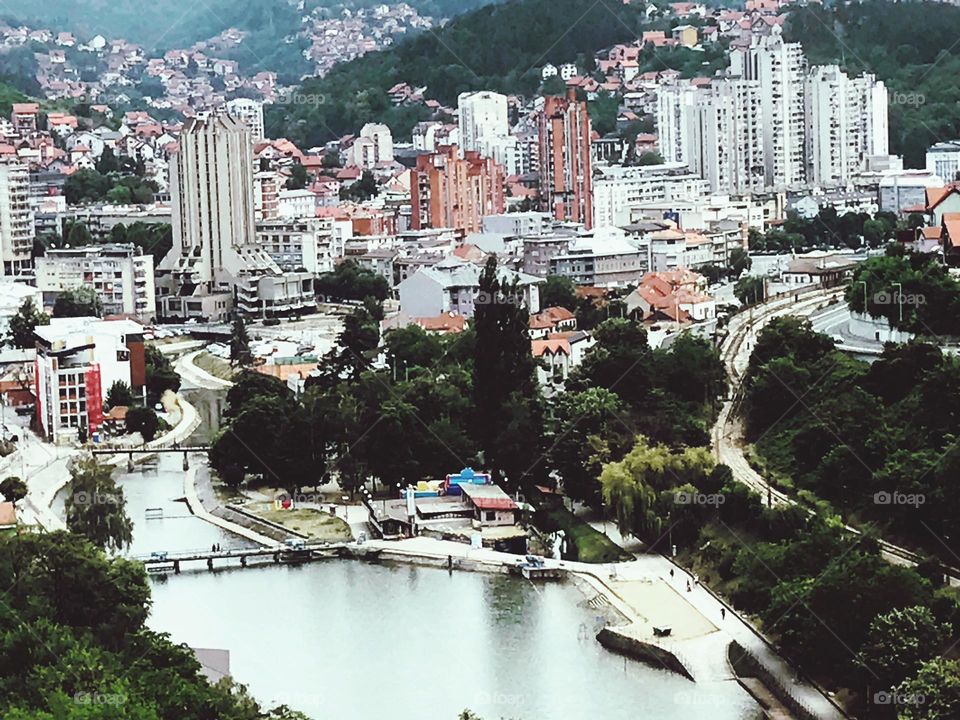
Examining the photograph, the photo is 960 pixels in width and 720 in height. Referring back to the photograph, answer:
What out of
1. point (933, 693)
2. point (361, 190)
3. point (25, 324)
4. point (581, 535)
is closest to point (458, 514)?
point (581, 535)

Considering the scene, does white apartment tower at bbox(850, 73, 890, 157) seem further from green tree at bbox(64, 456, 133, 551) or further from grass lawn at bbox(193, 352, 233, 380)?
green tree at bbox(64, 456, 133, 551)

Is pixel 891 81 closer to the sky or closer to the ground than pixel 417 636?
closer to the sky

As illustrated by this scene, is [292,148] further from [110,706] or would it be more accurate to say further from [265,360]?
[110,706]

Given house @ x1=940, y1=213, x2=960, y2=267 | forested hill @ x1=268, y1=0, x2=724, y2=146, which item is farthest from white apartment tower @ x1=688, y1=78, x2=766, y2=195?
house @ x1=940, y1=213, x2=960, y2=267

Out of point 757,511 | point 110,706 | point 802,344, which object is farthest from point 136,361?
point 110,706

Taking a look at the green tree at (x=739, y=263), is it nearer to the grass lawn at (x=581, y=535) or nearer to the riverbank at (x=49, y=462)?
the riverbank at (x=49, y=462)

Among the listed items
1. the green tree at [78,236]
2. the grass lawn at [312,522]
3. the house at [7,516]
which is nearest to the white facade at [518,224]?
the green tree at [78,236]

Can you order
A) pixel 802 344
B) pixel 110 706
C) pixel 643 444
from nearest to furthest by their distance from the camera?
pixel 110 706, pixel 643 444, pixel 802 344
